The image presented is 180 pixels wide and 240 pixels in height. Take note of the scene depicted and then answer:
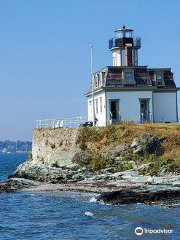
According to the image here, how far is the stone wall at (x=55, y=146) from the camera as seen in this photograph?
42.0 meters

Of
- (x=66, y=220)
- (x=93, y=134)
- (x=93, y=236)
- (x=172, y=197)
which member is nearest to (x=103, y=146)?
(x=93, y=134)

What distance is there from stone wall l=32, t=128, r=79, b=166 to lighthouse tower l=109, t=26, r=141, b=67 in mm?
10408

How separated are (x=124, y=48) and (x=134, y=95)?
721cm

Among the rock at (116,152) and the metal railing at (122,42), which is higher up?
the metal railing at (122,42)

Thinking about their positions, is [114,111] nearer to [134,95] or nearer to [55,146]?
[134,95]

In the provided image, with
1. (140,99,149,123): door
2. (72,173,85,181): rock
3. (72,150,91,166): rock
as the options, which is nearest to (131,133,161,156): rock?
(72,150,91,166): rock

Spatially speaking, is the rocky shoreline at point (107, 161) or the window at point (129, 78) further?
the window at point (129, 78)

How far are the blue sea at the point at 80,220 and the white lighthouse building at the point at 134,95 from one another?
1710 centimetres

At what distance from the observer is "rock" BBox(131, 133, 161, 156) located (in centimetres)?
3838

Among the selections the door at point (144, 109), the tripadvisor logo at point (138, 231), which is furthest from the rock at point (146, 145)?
the tripadvisor logo at point (138, 231)

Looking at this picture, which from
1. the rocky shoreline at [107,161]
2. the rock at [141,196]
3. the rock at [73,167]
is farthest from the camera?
the rock at [73,167]

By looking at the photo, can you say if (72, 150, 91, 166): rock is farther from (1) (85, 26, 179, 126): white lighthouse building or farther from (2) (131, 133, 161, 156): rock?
(1) (85, 26, 179, 126): white lighthouse building

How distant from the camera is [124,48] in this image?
2020 inches

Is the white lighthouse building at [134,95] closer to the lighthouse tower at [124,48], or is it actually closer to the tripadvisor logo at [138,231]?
the lighthouse tower at [124,48]
